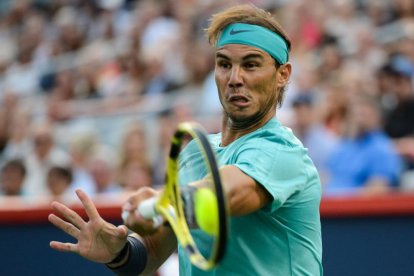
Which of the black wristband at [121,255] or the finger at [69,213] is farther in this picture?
the black wristband at [121,255]

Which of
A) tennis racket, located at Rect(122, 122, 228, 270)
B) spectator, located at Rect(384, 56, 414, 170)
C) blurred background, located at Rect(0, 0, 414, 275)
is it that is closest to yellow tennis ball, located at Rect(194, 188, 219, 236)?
tennis racket, located at Rect(122, 122, 228, 270)

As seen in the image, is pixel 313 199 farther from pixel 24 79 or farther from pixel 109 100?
pixel 24 79

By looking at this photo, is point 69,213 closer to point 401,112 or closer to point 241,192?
point 241,192

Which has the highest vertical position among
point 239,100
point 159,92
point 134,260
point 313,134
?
point 159,92

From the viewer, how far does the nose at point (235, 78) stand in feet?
13.1

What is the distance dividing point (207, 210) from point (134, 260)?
1.13m

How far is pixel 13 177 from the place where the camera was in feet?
29.5

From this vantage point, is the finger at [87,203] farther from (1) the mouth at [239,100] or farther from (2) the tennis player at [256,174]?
(1) the mouth at [239,100]

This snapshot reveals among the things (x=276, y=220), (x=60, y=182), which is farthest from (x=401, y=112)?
(x=276, y=220)

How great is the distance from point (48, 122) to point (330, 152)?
158 inches

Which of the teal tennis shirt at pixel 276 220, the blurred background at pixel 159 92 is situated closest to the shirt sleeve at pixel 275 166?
the teal tennis shirt at pixel 276 220

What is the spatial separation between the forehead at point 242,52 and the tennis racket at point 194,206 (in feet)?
1.93

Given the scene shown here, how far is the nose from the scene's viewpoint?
A: 401cm

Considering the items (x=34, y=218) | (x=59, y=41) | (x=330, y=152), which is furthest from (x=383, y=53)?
(x=59, y=41)
